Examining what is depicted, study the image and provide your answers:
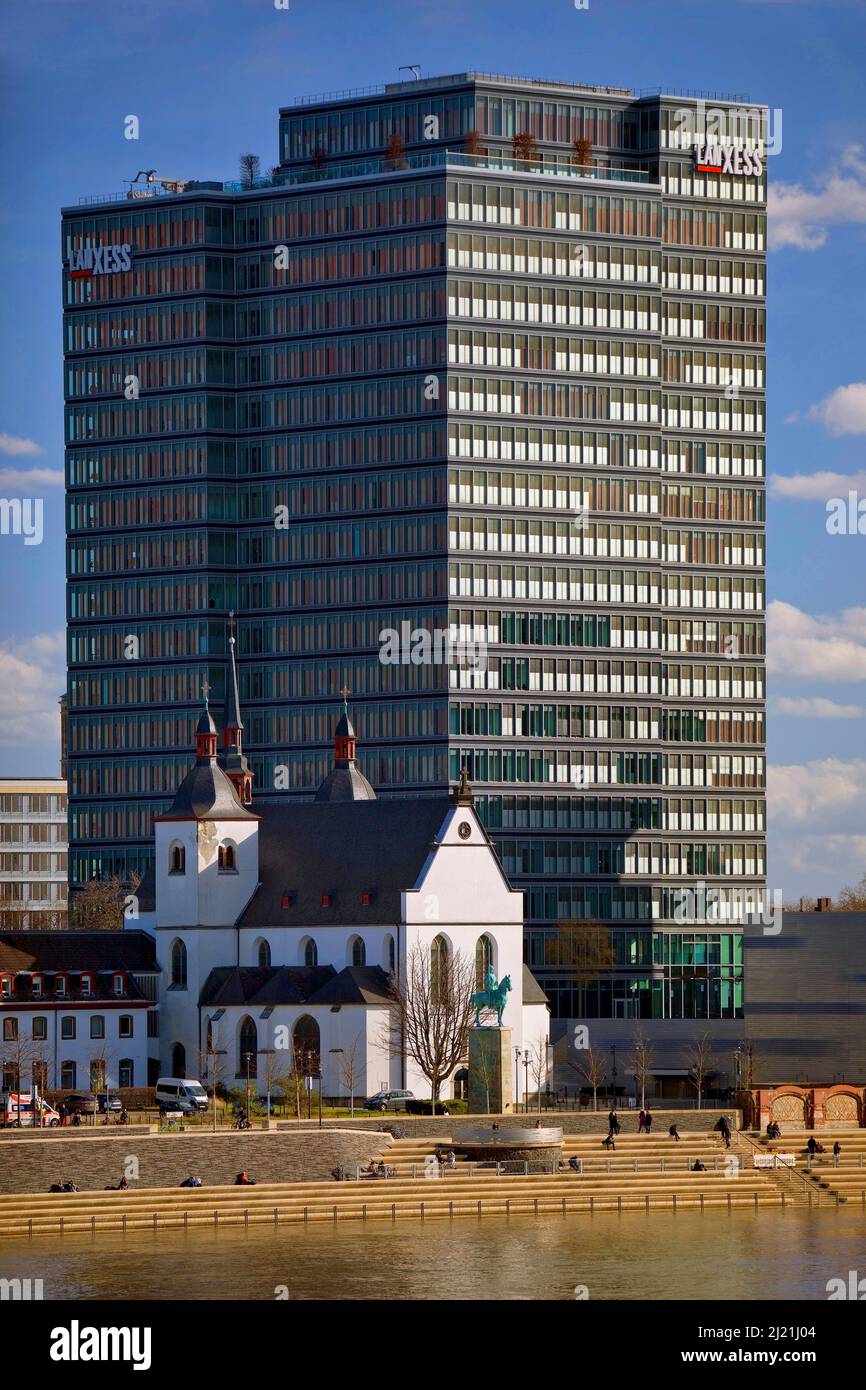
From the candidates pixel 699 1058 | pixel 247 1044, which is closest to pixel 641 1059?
pixel 699 1058

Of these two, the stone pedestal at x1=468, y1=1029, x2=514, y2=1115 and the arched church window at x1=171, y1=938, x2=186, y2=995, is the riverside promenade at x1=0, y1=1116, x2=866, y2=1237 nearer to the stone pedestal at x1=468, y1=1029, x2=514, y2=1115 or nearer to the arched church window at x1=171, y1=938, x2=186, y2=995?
the stone pedestal at x1=468, y1=1029, x2=514, y2=1115

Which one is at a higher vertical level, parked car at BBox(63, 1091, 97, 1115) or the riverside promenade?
parked car at BBox(63, 1091, 97, 1115)

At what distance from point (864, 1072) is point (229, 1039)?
1386 inches

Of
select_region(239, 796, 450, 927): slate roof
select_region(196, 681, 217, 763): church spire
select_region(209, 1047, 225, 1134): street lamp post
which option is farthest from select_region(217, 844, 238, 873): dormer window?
select_region(209, 1047, 225, 1134): street lamp post

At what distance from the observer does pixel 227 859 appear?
18588cm

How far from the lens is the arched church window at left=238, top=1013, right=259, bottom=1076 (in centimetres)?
17488

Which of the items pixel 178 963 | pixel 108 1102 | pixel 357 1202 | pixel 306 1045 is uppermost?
pixel 178 963

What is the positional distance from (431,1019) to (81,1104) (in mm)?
20824

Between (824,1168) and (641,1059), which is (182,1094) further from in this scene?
(824,1168)

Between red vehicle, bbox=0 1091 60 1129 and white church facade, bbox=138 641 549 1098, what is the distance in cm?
1782

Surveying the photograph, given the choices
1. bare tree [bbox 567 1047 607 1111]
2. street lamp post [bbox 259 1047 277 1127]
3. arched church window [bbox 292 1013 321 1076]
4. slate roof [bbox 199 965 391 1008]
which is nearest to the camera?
street lamp post [bbox 259 1047 277 1127]

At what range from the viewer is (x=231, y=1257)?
119 metres
